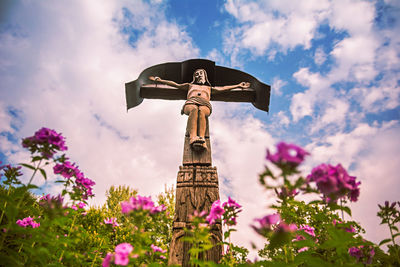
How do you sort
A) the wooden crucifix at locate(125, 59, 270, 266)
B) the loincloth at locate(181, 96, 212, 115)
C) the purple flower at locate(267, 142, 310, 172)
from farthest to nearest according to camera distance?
the loincloth at locate(181, 96, 212, 115) < the wooden crucifix at locate(125, 59, 270, 266) < the purple flower at locate(267, 142, 310, 172)

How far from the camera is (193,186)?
3.49 meters

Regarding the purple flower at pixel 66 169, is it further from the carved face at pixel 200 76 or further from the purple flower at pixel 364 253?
the carved face at pixel 200 76

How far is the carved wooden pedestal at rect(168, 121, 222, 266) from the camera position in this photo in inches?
113

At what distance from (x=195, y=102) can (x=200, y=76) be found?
1.19 metres

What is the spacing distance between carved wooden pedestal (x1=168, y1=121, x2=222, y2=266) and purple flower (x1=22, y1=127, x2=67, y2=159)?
1806mm

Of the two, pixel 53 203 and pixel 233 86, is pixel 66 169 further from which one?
pixel 233 86

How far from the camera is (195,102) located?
4.92m

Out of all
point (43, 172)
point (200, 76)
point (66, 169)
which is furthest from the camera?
point (200, 76)

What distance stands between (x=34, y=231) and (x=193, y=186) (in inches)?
80.6

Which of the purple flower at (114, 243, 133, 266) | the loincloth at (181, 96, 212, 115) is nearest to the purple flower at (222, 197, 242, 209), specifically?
the purple flower at (114, 243, 133, 266)

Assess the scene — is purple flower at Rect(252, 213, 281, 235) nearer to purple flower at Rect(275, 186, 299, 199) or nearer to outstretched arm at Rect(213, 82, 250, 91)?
purple flower at Rect(275, 186, 299, 199)

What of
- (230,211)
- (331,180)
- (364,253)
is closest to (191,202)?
(230,211)

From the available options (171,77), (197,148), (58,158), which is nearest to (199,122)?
(197,148)

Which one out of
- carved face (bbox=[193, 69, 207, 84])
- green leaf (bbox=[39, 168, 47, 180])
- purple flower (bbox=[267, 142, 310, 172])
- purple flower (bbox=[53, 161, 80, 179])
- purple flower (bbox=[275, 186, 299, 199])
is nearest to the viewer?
purple flower (bbox=[267, 142, 310, 172])
